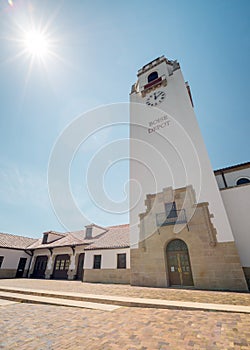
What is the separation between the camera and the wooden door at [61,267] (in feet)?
59.8

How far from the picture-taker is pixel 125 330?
3617 millimetres

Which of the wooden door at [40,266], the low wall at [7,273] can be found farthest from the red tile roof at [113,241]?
the low wall at [7,273]

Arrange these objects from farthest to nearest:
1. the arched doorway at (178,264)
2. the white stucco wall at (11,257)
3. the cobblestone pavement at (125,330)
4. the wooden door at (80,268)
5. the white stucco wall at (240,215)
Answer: the white stucco wall at (11,257) < the wooden door at (80,268) < the arched doorway at (178,264) < the white stucco wall at (240,215) < the cobblestone pavement at (125,330)

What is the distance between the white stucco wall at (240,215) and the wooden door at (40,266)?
20.5 metres

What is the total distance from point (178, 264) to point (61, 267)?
1418 cm

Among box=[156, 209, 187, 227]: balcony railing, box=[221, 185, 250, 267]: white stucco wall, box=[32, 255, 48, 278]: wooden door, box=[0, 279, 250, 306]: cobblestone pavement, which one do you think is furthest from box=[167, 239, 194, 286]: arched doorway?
box=[32, 255, 48, 278]: wooden door

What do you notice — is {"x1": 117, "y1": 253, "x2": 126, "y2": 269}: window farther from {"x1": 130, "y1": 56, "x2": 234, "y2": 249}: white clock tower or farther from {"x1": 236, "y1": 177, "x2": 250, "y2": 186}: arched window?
{"x1": 236, "y1": 177, "x2": 250, "y2": 186}: arched window

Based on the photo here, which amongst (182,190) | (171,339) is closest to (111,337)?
(171,339)

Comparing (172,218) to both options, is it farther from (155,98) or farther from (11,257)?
(11,257)

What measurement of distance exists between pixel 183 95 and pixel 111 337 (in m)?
17.0

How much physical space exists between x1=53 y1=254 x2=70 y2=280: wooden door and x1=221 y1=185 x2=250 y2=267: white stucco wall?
16655 millimetres

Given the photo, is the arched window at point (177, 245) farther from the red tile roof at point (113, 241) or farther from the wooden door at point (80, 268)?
the wooden door at point (80, 268)

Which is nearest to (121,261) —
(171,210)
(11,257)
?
(171,210)

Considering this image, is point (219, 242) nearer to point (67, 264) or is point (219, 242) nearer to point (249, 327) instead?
point (249, 327)
